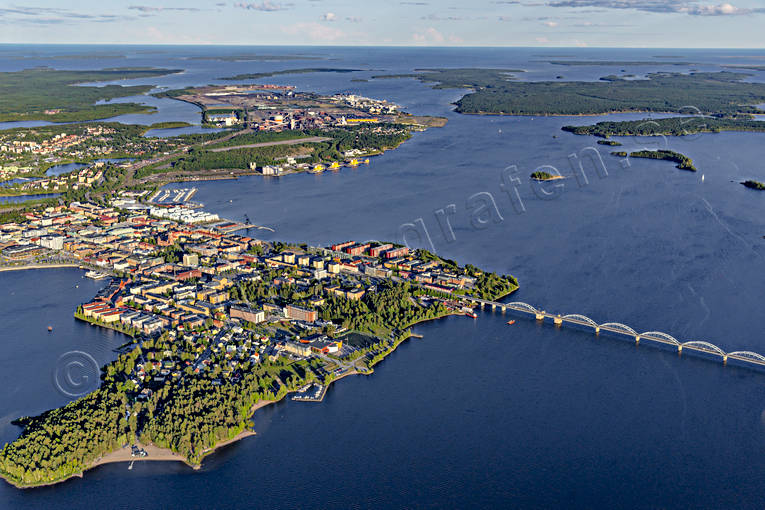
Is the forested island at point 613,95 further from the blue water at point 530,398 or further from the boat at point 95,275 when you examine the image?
the boat at point 95,275

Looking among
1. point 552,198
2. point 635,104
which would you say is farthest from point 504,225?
point 635,104

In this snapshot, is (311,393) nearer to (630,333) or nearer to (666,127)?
(630,333)

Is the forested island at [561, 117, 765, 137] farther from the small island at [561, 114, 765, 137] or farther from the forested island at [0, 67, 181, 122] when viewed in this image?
the forested island at [0, 67, 181, 122]

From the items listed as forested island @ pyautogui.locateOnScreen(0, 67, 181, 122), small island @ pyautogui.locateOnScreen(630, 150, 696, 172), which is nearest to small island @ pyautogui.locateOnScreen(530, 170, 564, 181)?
small island @ pyautogui.locateOnScreen(630, 150, 696, 172)

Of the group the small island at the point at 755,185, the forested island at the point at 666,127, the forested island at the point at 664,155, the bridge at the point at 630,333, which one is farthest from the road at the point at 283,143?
the bridge at the point at 630,333

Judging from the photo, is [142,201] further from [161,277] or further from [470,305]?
[470,305]
